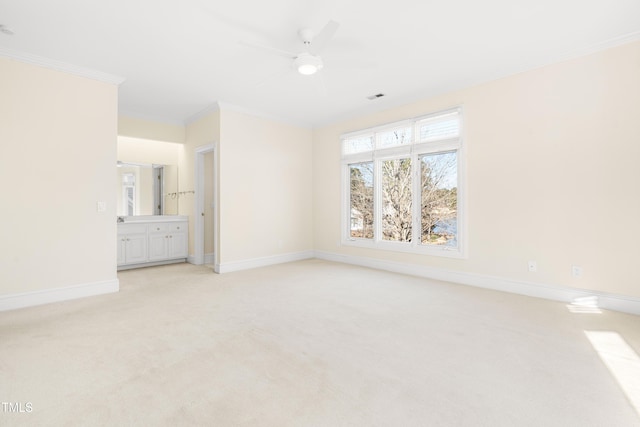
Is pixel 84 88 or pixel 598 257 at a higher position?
pixel 84 88

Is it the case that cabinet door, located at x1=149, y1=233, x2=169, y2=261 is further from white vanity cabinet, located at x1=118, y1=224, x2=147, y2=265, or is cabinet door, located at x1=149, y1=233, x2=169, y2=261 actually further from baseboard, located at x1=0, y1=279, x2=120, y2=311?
baseboard, located at x1=0, y1=279, x2=120, y2=311

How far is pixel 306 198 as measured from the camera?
6426 millimetres

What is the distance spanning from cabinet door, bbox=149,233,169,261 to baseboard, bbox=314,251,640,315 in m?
3.69

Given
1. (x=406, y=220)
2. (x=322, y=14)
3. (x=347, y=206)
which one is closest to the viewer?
(x=322, y=14)

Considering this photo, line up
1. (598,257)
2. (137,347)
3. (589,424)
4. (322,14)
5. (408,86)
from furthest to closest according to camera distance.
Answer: (408,86) < (598,257) < (322,14) < (137,347) < (589,424)

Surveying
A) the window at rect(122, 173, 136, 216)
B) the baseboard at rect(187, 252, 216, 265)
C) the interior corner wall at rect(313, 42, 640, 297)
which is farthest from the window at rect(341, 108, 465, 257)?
the window at rect(122, 173, 136, 216)

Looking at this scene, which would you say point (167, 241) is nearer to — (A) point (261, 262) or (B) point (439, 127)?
(A) point (261, 262)

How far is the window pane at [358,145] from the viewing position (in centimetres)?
554

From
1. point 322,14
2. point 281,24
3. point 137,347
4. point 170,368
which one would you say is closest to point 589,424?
point 170,368

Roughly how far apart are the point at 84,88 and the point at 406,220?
16.3 feet

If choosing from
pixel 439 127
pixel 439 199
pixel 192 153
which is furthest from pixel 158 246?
pixel 439 127

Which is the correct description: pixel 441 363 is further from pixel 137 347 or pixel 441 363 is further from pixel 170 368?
pixel 137 347

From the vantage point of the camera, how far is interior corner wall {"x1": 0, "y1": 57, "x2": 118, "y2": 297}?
3248 mm

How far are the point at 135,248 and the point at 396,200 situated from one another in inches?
187
